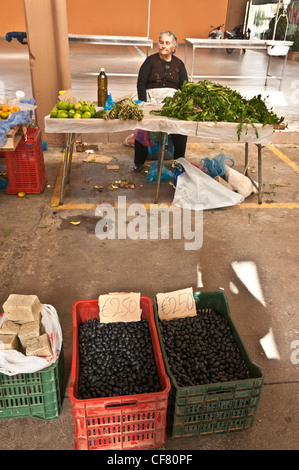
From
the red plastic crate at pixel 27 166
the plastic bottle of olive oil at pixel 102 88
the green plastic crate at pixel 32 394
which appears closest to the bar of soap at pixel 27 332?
the green plastic crate at pixel 32 394

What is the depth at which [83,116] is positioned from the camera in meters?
4.54

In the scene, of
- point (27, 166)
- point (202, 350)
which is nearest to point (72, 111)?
point (27, 166)

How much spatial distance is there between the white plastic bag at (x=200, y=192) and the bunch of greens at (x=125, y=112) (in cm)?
80

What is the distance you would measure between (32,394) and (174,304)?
1.06 metres

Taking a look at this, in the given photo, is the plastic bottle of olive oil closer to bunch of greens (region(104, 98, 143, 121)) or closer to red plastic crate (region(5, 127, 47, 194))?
bunch of greens (region(104, 98, 143, 121))

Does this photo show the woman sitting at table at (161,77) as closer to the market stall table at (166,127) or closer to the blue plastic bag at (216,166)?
the blue plastic bag at (216,166)

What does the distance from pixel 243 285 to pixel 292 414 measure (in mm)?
1303

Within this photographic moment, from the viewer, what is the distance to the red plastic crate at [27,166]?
189 inches

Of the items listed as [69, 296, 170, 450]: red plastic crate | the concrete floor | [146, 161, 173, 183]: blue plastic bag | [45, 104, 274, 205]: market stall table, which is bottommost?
the concrete floor

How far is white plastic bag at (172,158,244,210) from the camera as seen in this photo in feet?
15.8

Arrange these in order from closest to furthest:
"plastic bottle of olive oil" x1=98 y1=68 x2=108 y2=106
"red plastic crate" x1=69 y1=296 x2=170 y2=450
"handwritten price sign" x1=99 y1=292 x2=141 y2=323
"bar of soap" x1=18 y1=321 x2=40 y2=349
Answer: "red plastic crate" x1=69 y1=296 x2=170 y2=450 → "bar of soap" x1=18 y1=321 x2=40 y2=349 → "handwritten price sign" x1=99 y1=292 x2=141 y2=323 → "plastic bottle of olive oil" x1=98 y1=68 x2=108 y2=106

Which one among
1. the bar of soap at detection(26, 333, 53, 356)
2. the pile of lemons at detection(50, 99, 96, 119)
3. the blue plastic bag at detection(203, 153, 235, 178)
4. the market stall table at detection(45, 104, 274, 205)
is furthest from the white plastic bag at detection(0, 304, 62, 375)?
the blue plastic bag at detection(203, 153, 235, 178)

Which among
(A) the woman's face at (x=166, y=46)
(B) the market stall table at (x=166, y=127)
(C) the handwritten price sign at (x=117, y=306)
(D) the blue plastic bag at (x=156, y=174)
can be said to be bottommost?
(D) the blue plastic bag at (x=156, y=174)

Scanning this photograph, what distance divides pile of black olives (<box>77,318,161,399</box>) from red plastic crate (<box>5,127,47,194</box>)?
9.43 feet
